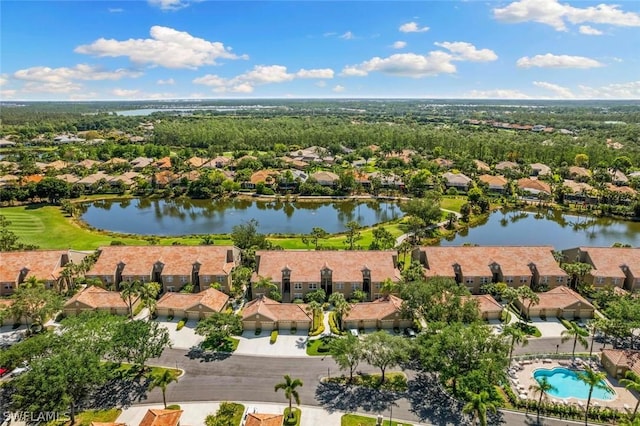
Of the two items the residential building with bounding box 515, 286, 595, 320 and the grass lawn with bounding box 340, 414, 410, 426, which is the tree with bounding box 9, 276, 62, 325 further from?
the residential building with bounding box 515, 286, 595, 320

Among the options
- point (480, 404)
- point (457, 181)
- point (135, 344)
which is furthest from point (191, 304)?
point (457, 181)

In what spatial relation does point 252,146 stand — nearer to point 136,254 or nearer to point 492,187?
point 492,187

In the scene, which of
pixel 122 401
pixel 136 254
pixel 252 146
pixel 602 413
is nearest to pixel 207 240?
pixel 136 254

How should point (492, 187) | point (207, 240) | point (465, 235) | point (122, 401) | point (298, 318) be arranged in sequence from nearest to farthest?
1. point (122, 401)
2. point (298, 318)
3. point (207, 240)
4. point (465, 235)
5. point (492, 187)

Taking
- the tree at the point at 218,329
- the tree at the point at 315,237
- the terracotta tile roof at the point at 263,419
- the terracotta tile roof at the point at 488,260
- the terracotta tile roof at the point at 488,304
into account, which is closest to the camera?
the terracotta tile roof at the point at 263,419

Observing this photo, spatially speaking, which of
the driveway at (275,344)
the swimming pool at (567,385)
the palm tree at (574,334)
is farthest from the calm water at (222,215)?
the swimming pool at (567,385)

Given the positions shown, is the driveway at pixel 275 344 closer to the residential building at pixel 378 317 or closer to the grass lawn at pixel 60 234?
the residential building at pixel 378 317

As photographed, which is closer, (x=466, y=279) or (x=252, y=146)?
(x=466, y=279)
